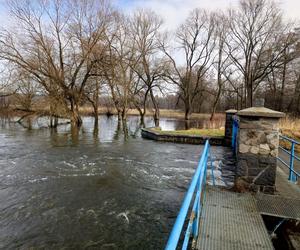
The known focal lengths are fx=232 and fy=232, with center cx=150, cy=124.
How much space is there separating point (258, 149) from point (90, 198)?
304 centimetres

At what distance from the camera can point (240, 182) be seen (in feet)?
11.4

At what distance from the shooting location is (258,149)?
3.33 metres

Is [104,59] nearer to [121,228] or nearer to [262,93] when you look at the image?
[121,228]

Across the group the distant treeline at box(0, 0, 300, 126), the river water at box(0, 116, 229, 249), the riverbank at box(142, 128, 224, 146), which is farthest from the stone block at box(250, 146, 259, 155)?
the distant treeline at box(0, 0, 300, 126)

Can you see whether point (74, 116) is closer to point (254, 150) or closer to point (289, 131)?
point (289, 131)

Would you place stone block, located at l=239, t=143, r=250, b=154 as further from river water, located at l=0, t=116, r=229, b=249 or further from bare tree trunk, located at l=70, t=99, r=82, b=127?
bare tree trunk, located at l=70, t=99, r=82, b=127

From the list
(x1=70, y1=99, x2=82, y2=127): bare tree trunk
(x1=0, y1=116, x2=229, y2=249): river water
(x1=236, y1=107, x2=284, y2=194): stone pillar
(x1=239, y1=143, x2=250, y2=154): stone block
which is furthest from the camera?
(x1=70, y1=99, x2=82, y2=127): bare tree trunk

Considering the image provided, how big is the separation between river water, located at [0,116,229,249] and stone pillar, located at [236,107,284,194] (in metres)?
1.38

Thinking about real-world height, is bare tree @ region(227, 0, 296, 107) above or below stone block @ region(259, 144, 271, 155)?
above

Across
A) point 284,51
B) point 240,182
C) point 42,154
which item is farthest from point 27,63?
→ point 284,51

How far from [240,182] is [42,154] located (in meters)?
6.63

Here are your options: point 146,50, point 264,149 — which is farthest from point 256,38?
point 264,149

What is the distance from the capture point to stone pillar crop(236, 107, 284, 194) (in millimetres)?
3266

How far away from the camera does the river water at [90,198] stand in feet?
10.3
